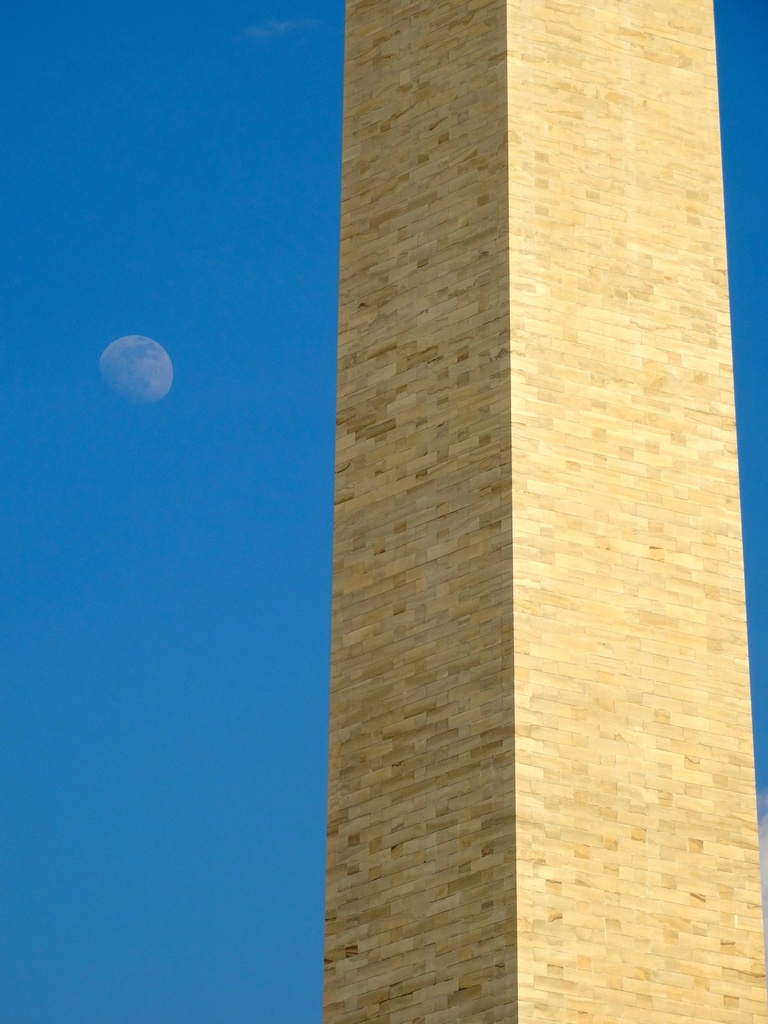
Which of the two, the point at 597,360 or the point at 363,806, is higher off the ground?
the point at 597,360

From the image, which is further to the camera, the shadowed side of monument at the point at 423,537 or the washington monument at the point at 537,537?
the shadowed side of monument at the point at 423,537

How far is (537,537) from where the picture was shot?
24.8m

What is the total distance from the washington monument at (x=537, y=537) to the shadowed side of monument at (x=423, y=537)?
0.03 meters

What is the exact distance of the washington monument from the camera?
942 inches

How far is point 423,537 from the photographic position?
84.1 feet

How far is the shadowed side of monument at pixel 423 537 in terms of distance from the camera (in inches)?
946

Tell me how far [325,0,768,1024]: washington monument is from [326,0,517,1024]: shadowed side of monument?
3cm

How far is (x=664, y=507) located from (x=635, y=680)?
2008 mm

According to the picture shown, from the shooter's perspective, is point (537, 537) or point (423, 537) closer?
point (537, 537)

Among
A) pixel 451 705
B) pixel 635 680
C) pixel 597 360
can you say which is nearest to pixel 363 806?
pixel 451 705

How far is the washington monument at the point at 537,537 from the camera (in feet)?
78.5

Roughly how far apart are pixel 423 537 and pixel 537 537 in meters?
1.39

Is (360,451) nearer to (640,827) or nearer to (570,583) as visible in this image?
(570,583)

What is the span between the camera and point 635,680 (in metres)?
24.9
